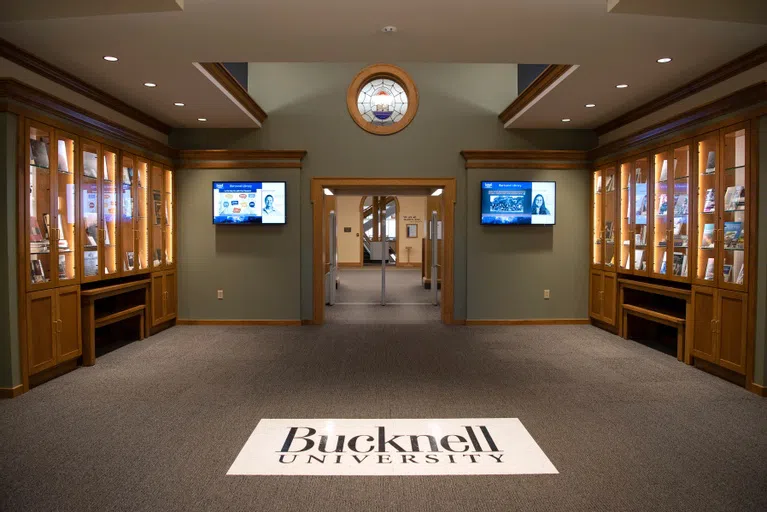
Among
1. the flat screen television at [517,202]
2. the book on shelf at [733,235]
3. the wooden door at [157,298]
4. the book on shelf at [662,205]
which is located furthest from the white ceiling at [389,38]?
the wooden door at [157,298]

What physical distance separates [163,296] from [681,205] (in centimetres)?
656

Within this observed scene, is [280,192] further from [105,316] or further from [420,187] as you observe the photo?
[105,316]

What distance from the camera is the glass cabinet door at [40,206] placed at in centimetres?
431

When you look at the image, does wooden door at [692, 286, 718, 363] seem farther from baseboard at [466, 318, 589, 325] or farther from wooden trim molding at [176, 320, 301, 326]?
wooden trim molding at [176, 320, 301, 326]

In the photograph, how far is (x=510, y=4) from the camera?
3467mm

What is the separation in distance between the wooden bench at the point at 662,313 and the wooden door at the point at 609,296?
88mm

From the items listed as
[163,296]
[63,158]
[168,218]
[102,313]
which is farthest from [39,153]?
[163,296]

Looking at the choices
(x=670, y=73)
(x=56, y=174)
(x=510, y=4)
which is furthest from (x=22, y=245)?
(x=670, y=73)

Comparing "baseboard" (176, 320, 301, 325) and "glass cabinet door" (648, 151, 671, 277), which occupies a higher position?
"glass cabinet door" (648, 151, 671, 277)

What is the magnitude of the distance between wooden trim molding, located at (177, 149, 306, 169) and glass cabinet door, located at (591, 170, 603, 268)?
4316 millimetres

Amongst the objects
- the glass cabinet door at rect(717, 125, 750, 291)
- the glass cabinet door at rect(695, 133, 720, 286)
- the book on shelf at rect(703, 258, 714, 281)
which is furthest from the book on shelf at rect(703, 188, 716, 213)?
the book on shelf at rect(703, 258, 714, 281)

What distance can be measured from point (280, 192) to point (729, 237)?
18.0 feet

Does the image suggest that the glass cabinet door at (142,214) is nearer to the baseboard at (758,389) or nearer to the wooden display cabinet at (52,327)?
the wooden display cabinet at (52,327)

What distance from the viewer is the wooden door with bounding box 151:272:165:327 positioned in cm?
655
